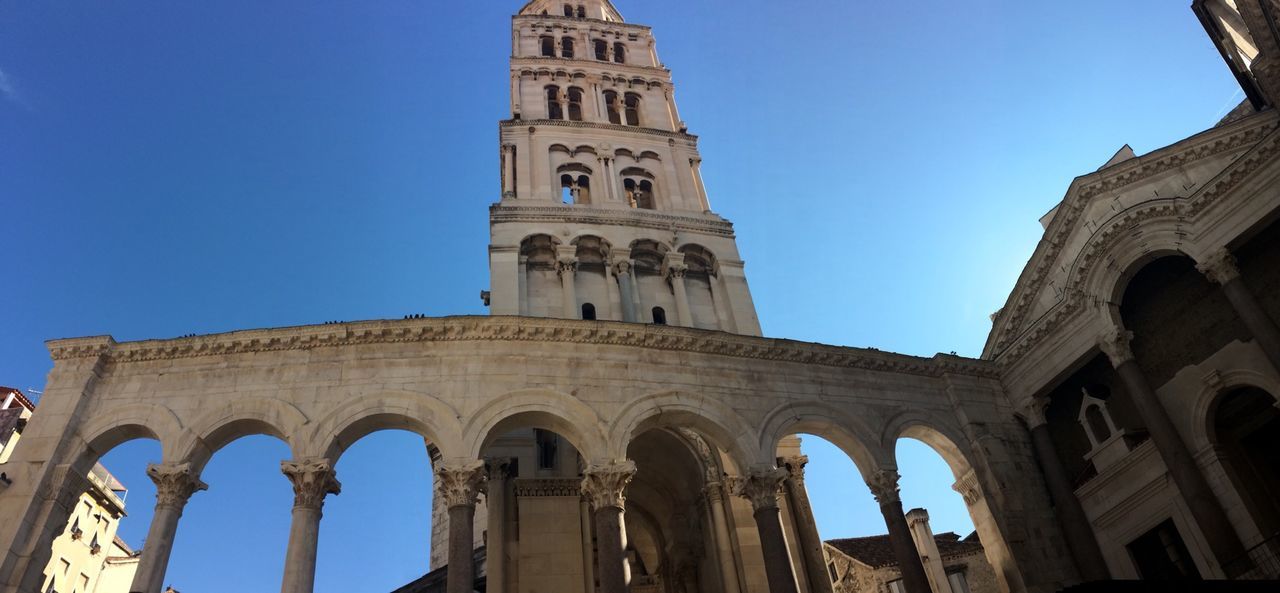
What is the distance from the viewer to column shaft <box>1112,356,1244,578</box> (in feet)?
50.4

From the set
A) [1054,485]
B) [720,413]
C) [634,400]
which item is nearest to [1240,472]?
[1054,485]

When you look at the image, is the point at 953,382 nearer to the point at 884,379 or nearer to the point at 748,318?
the point at 884,379

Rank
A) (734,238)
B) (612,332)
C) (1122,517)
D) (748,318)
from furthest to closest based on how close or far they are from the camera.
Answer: (734,238) < (748,318) < (1122,517) < (612,332)

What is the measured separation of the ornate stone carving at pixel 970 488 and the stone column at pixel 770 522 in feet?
18.0

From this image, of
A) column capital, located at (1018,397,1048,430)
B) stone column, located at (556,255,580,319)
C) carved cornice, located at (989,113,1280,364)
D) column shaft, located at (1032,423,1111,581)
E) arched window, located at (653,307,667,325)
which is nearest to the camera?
carved cornice, located at (989,113,1280,364)

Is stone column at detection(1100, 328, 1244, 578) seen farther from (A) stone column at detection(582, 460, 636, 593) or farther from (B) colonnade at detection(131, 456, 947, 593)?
(A) stone column at detection(582, 460, 636, 593)

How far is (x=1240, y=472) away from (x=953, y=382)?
230 inches

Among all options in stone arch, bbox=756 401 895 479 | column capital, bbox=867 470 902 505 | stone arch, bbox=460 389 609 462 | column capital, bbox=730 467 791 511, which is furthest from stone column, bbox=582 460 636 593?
column capital, bbox=867 470 902 505

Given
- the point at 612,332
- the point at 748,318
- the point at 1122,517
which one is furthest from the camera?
the point at 748,318

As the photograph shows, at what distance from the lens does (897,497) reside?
17031 millimetres

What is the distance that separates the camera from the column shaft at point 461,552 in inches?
556

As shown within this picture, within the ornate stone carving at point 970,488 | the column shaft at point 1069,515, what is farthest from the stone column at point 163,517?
the column shaft at point 1069,515

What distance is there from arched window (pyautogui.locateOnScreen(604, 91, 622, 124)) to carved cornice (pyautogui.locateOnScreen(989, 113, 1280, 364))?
15869 millimetres

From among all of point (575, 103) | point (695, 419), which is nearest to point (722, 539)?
point (695, 419)
